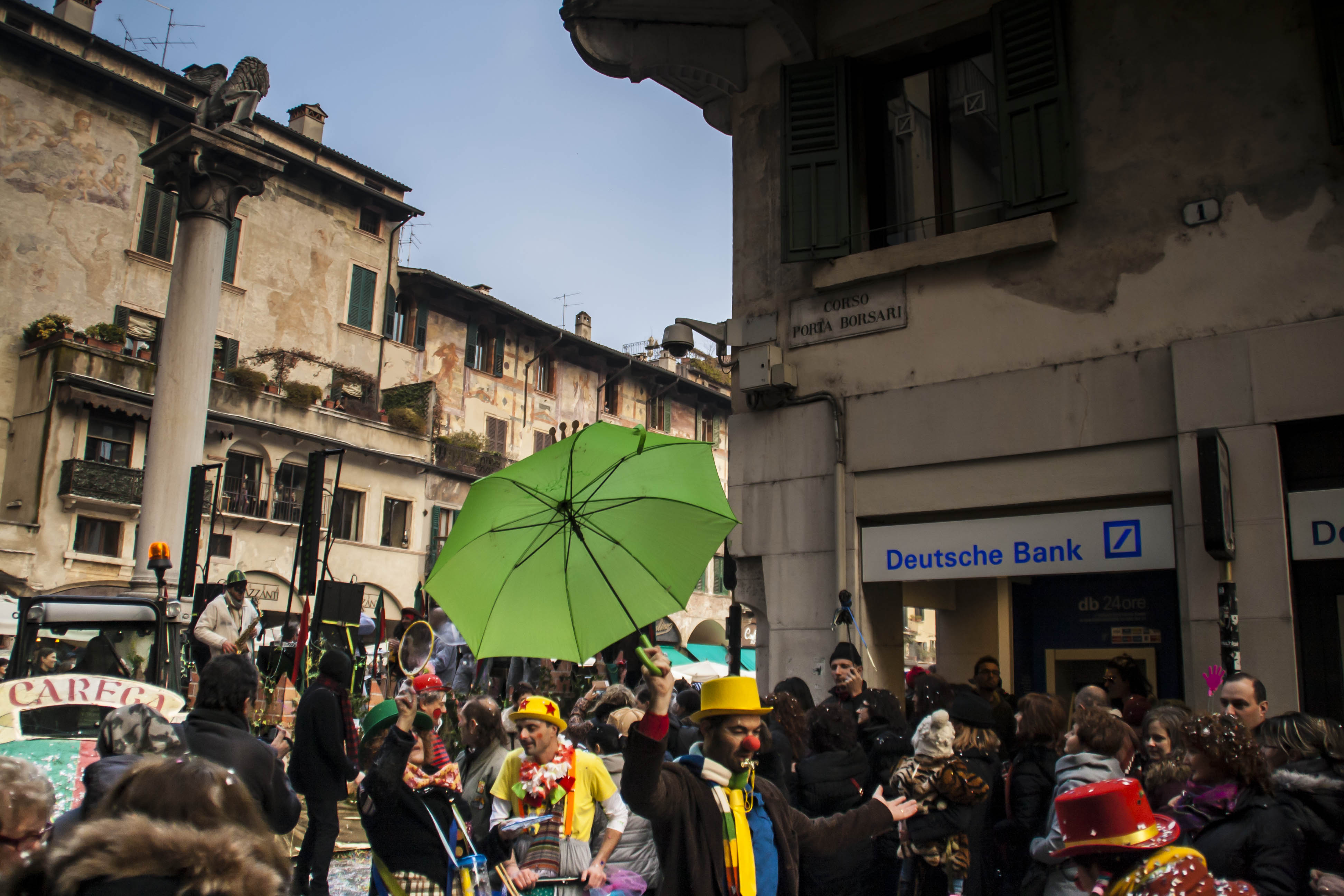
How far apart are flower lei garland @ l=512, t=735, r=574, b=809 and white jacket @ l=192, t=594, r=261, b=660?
594 centimetres

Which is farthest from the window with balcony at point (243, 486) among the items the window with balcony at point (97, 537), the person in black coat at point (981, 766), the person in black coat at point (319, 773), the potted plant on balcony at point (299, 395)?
the person in black coat at point (981, 766)

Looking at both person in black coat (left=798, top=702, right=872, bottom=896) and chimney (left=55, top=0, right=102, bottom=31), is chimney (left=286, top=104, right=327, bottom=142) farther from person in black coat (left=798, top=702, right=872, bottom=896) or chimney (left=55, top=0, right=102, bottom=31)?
person in black coat (left=798, top=702, right=872, bottom=896)

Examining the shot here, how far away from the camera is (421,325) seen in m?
38.0

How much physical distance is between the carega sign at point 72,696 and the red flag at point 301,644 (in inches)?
214

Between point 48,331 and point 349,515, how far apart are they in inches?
391

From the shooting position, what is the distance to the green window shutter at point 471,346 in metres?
39.0

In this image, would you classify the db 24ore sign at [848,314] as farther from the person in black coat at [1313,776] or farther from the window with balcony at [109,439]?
the window with balcony at [109,439]

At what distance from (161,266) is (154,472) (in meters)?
19.1

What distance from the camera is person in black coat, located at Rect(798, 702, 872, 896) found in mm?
5180

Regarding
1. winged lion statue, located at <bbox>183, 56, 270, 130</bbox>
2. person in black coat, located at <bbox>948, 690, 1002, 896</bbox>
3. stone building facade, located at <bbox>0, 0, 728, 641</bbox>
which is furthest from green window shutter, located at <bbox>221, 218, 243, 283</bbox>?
person in black coat, located at <bbox>948, 690, 1002, 896</bbox>

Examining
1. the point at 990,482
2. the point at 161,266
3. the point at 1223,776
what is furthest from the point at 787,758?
the point at 161,266

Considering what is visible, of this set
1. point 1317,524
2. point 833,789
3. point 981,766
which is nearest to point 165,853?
point 833,789

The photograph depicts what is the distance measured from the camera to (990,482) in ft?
30.4

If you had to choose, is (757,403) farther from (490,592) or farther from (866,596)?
(490,592)
